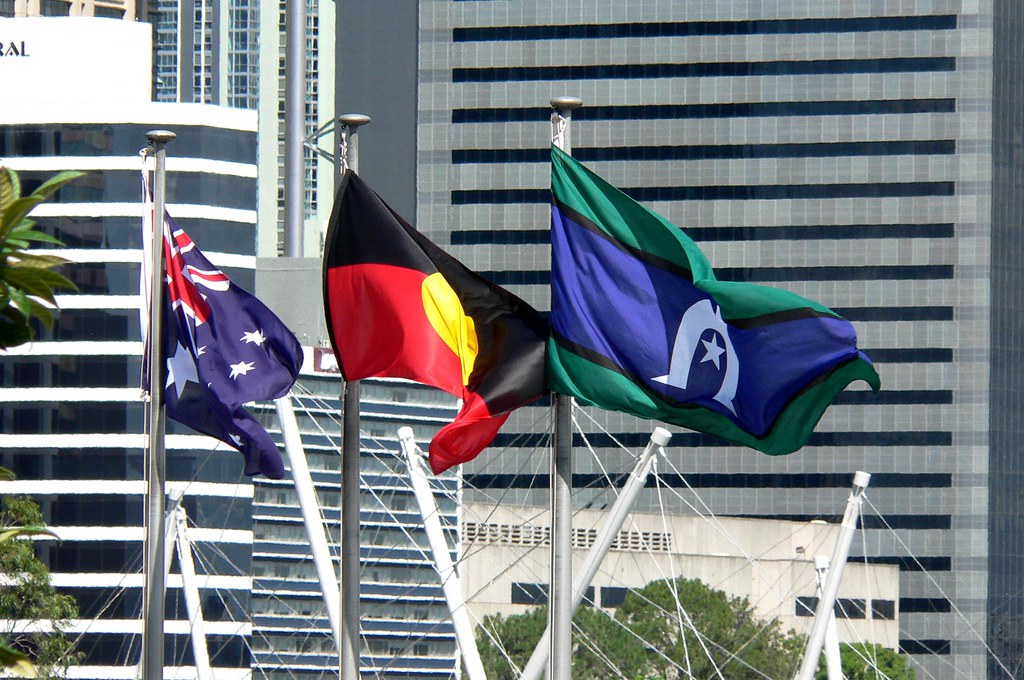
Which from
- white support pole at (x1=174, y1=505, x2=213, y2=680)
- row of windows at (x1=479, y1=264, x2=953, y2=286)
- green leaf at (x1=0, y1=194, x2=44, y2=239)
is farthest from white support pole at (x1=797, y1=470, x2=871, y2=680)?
row of windows at (x1=479, y1=264, x2=953, y2=286)

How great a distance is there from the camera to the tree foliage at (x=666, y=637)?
123 meters

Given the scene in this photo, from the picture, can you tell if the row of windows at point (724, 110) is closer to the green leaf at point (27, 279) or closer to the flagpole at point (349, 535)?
the flagpole at point (349, 535)

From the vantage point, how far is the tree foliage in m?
123

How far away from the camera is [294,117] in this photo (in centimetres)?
14500

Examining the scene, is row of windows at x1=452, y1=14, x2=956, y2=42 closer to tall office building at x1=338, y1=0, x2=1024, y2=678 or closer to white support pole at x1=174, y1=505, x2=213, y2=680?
tall office building at x1=338, y1=0, x2=1024, y2=678

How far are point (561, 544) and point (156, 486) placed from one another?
695 centimetres

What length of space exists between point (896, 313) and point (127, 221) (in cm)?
7565

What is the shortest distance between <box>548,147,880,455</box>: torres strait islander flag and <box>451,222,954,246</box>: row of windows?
152441 mm

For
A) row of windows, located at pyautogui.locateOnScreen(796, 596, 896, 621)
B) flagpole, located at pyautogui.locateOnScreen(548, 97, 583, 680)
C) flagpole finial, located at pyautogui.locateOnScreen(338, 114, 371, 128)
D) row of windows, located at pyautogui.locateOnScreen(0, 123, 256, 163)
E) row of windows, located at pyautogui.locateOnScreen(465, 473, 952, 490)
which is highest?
row of windows, located at pyautogui.locateOnScreen(0, 123, 256, 163)

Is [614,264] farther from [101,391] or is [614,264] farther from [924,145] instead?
[924,145]

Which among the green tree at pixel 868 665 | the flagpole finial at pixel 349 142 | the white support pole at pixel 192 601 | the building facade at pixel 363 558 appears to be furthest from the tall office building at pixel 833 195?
the flagpole finial at pixel 349 142

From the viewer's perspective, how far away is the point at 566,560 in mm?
25250

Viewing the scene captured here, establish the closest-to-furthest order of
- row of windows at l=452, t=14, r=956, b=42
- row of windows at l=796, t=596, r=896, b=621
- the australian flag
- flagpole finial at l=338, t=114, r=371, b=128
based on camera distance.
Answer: flagpole finial at l=338, t=114, r=371, b=128
the australian flag
row of windows at l=796, t=596, r=896, b=621
row of windows at l=452, t=14, r=956, b=42

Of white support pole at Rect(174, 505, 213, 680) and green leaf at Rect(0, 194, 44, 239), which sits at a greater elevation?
green leaf at Rect(0, 194, 44, 239)
